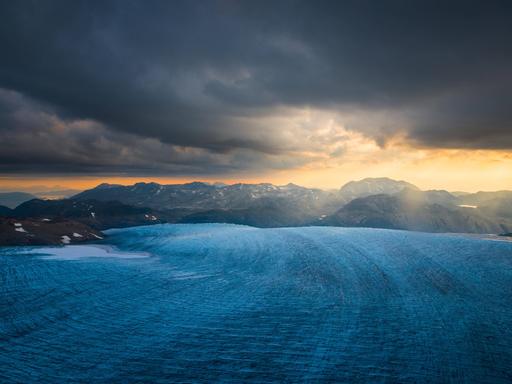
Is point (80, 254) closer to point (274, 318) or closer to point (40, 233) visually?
point (274, 318)

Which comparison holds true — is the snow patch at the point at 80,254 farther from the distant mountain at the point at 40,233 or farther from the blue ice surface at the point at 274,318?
the distant mountain at the point at 40,233

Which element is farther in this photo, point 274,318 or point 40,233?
point 40,233

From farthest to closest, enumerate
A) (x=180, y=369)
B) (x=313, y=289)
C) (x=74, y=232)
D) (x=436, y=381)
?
(x=74, y=232)
(x=313, y=289)
(x=180, y=369)
(x=436, y=381)

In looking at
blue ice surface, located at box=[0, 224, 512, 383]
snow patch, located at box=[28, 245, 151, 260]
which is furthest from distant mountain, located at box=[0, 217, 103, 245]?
blue ice surface, located at box=[0, 224, 512, 383]

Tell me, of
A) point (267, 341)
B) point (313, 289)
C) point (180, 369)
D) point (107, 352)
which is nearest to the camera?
point (180, 369)

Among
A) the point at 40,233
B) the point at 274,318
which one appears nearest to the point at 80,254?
the point at 274,318

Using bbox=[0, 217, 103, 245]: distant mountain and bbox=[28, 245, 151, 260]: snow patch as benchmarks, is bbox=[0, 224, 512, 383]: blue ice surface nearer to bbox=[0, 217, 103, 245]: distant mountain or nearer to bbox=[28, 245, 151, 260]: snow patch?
bbox=[28, 245, 151, 260]: snow patch

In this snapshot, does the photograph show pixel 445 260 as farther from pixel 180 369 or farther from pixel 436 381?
pixel 180 369

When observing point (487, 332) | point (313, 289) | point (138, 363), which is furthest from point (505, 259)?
point (138, 363)
